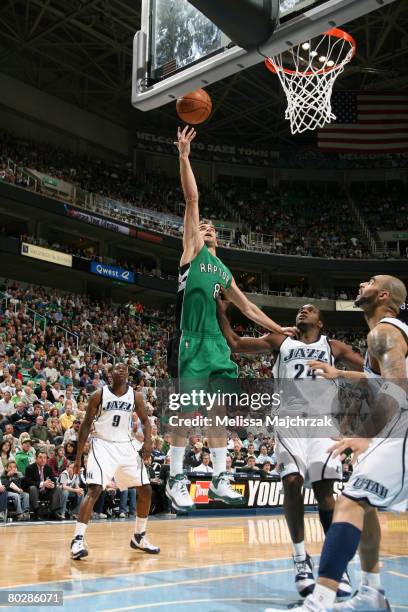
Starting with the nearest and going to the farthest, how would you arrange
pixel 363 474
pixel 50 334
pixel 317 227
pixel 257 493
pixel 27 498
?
pixel 363 474, pixel 27 498, pixel 257 493, pixel 50 334, pixel 317 227

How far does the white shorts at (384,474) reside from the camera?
3961mm

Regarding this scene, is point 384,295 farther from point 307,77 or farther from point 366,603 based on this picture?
point 307,77

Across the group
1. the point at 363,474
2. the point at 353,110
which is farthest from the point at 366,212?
the point at 363,474

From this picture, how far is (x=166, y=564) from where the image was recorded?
7.34m

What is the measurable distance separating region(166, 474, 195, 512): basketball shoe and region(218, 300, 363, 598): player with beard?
1.04m

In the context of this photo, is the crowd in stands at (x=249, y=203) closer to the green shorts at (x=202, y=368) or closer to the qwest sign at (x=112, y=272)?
the qwest sign at (x=112, y=272)

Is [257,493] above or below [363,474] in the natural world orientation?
below

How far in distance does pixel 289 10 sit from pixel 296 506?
3.75m

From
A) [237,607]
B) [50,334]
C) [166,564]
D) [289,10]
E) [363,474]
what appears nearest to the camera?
[363,474]

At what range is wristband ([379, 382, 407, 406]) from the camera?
4.08 m

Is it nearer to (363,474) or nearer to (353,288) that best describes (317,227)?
(353,288)

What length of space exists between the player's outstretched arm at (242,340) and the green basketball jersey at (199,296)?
56 mm

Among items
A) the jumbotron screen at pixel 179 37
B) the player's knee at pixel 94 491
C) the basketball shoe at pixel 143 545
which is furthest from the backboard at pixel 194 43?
the basketball shoe at pixel 143 545

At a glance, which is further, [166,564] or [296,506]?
[166,564]
